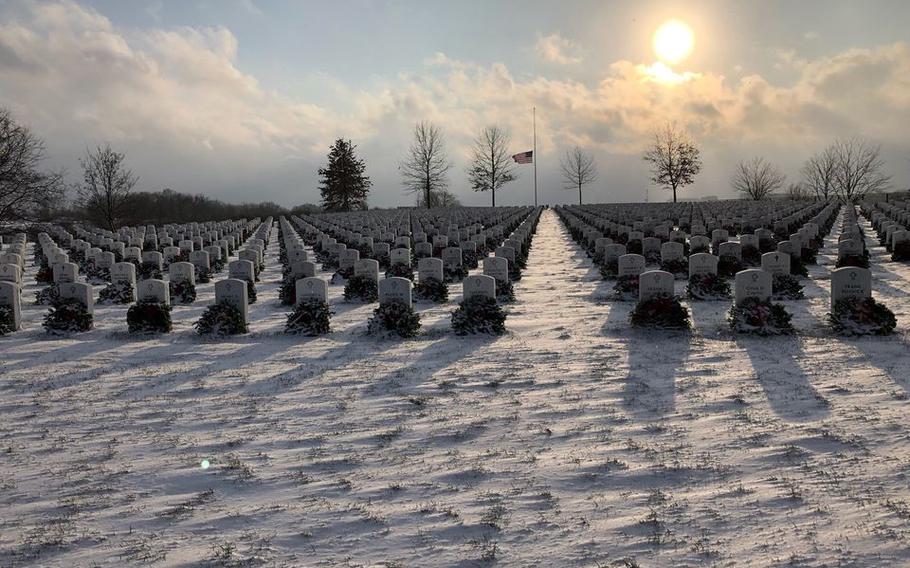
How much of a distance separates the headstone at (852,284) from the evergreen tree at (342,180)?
61051 millimetres

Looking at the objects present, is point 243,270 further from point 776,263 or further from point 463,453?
point 776,263

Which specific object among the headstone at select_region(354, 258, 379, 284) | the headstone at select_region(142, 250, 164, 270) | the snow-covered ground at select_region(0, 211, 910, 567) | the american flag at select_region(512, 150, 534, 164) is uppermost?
the american flag at select_region(512, 150, 534, 164)

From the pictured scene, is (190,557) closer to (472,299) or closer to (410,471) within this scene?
(410,471)

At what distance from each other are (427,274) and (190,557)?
1034 cm

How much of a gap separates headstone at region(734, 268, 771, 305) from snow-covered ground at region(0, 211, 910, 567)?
106 centimetres

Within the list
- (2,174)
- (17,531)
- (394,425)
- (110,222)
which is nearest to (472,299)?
(394,425)

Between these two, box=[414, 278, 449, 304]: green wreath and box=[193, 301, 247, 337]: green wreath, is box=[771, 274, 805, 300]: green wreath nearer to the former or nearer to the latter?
box=[414, 278, 449, 304]: green wreath

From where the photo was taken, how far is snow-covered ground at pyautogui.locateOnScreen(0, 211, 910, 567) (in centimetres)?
389

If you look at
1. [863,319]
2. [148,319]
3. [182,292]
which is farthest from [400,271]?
[863,319]

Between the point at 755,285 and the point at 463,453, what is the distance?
673cm

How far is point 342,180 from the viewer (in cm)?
6850

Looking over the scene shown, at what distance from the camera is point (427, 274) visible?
45.7 feet

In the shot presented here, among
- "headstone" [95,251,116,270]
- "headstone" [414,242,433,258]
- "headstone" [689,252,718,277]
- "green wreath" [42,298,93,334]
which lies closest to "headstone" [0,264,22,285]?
"headstone" [95,251,116,270]

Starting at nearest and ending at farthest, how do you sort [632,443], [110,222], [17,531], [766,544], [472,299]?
[766,544]
[17,531]
[632,443]
[472,299]
[110,222]
